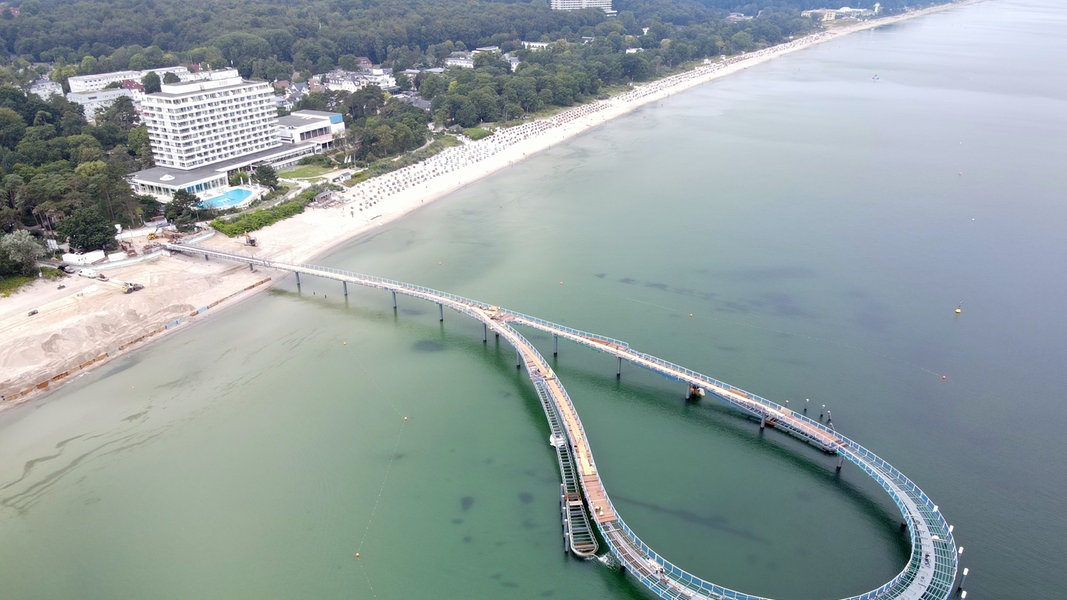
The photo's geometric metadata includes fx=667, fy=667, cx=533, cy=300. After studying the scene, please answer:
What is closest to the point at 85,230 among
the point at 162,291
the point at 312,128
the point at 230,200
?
the point at 162,291

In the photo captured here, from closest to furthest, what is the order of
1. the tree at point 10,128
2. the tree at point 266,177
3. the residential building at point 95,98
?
1. the tree at point 266,177
2. the tree at point 10,128
3. the residential building at point 95,98

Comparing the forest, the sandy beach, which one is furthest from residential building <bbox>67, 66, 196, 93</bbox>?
the sandy beach

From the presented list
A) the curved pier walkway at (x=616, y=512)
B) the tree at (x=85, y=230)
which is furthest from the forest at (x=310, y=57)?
the curved pier walkway at (x=616, y=512)

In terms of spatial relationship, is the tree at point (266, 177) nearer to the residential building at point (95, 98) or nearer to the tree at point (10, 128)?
the tree at point (10, 128)

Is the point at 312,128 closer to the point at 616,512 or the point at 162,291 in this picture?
the point at 162,291

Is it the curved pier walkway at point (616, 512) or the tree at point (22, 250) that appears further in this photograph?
the tree at point (22, 250)
